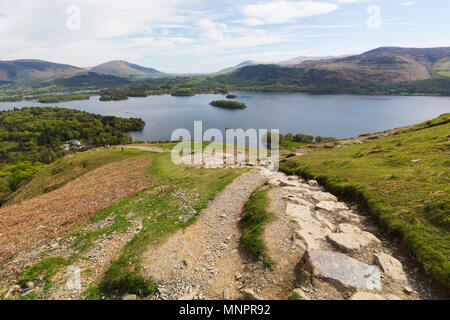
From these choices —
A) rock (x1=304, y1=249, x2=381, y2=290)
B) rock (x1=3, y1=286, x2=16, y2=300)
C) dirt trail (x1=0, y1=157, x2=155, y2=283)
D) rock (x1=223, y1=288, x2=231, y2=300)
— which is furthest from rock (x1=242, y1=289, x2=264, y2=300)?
dirt trail (x1=0, y1=157, x2=155, y2=283)

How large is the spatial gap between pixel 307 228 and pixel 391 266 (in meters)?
5.17

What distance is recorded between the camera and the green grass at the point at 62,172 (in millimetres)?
50375

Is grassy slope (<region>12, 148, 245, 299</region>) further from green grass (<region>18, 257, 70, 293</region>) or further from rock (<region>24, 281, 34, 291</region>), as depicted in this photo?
rock (<region>24, 281, 34, 291</region>)

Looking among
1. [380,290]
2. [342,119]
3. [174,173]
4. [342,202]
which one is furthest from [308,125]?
[380,290]

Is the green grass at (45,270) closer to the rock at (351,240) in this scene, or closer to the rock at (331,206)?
the rock at (351,240)

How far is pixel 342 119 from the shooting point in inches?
7470

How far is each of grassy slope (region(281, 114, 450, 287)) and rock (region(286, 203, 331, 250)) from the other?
14.6 feet

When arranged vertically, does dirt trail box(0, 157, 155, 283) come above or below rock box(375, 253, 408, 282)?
below

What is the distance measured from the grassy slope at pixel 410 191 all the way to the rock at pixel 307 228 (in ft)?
14.6

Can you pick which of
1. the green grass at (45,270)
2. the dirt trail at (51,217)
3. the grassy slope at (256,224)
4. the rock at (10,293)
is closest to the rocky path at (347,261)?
the grassy slope at (256,224)

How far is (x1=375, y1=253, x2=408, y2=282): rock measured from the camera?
1084 cm

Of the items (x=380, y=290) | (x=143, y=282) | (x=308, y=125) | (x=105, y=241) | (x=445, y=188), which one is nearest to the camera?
(x=380, y=290)

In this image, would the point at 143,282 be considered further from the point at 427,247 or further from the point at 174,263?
the point at 427,247

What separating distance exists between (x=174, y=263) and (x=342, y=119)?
214 meters
